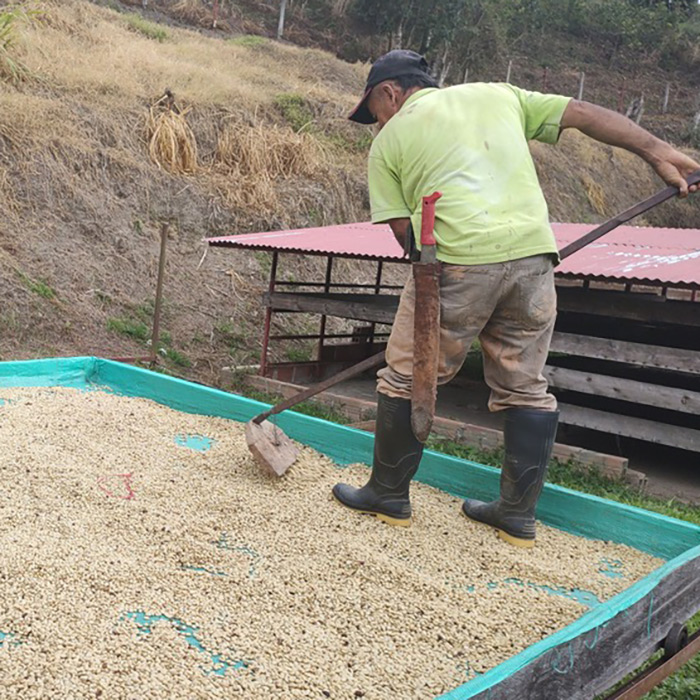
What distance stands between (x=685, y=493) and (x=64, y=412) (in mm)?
3639

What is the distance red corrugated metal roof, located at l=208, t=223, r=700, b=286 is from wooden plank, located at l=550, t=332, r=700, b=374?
47 cm

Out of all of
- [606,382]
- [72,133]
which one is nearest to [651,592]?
[606,382]

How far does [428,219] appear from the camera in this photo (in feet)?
8.43

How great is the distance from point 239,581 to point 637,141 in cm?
191

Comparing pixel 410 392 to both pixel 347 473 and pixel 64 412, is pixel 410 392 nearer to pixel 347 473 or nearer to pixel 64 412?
pixel 347 473

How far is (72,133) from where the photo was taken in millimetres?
8828

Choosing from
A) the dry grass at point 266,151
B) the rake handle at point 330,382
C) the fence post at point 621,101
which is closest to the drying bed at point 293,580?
the rake handle at point 330,382

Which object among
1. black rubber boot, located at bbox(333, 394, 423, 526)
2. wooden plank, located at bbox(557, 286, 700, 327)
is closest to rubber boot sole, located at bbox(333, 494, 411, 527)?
black rubber boot, located at bbox(333, 394, 423, 526)

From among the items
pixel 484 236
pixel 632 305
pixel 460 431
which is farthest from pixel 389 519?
pixel 632 305

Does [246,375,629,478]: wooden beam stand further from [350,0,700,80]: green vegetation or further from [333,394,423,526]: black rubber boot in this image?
[350,0,700,80]: green vegetation

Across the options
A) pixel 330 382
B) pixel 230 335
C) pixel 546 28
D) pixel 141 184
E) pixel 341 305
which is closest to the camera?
pixel 330 382

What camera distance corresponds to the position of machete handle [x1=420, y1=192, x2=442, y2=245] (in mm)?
2562

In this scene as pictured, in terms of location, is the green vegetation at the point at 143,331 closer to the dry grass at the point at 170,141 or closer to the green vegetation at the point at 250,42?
the dry grass at the point at 170,141

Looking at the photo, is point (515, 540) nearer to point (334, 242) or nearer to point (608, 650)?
point (608, 650)
